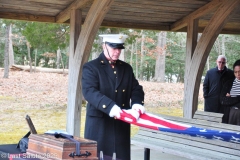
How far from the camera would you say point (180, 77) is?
27703 millimetres

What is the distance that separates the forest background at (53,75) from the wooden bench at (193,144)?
427 centimetres

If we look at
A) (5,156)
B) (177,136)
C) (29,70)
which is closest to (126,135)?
(5,156)

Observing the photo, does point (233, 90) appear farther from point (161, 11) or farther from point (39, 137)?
point (39, 137)

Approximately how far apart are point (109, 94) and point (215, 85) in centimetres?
449

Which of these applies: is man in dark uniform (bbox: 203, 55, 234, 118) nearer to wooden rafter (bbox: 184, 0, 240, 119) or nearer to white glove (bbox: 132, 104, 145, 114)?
wooden rafter (bbox: 184, 0, 240, 119)

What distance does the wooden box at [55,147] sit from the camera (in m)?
2.99

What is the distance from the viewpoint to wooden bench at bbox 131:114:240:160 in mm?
5160

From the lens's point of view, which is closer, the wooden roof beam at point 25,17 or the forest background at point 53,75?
the wooden roof beam at point 25,17

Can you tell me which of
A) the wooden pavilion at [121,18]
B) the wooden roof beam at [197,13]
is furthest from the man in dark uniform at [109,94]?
the wooden roof beam at [197,13]

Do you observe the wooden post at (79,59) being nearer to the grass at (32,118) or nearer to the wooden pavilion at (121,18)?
the wooden pavilion at (121,18)

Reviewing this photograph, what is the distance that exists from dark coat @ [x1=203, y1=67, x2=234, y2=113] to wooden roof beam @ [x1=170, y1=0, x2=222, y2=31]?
3.08 ft

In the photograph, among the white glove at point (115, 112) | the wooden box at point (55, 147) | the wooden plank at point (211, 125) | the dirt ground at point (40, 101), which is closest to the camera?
the wooden box at point (55, 147)

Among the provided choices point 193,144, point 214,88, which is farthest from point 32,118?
point 193,144

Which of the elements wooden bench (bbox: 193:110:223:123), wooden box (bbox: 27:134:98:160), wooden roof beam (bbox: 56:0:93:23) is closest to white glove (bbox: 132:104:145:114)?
wooden box (bbox: 27:134:98:160)
